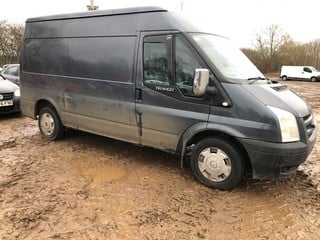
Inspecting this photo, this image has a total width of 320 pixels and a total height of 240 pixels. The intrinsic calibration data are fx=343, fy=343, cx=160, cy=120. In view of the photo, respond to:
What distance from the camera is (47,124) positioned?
6.87 m

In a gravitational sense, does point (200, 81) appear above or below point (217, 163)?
above

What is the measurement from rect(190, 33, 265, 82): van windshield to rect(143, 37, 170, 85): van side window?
0.49 metres

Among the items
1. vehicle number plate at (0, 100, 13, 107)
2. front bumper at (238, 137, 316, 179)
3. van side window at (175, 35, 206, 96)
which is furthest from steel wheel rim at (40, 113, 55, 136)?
front bumper at (238, 137, 316, 179)

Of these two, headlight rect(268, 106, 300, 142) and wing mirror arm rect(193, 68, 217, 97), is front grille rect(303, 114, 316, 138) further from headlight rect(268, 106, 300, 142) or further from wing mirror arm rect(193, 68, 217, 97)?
wing mirror arm rect(193, 68, 217, 97)

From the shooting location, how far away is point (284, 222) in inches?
150

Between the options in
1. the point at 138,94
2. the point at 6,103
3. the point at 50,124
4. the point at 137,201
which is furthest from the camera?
the point at 6,103

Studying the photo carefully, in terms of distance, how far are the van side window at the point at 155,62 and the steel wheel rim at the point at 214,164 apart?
3.69ft

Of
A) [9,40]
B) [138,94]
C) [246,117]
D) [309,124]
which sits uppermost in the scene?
[9,40]

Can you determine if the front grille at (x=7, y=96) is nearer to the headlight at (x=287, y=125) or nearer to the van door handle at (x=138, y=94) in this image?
the van door handle at (x=138, y=94)

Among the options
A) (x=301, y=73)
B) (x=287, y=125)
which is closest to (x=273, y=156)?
A: (x=287, y=125)

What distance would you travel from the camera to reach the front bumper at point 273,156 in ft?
13.5

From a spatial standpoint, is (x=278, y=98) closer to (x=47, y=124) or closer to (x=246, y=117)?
(x=246, y=117)

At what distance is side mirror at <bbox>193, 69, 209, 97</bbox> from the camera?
4.23 metres

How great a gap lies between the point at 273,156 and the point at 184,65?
1661 mm
